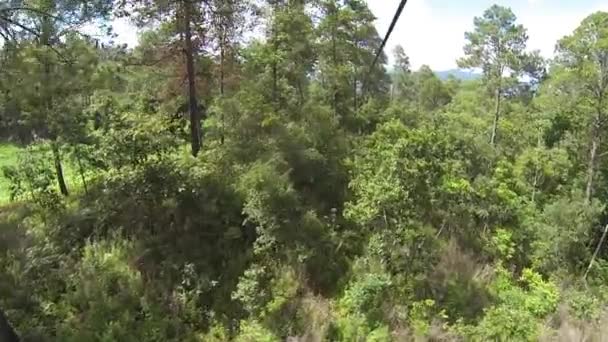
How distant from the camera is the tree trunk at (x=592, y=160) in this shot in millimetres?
11422

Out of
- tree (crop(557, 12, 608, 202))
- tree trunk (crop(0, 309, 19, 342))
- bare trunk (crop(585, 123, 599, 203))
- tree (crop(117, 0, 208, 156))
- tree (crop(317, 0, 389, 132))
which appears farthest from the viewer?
tree (crop(317, 0, 389, 132))

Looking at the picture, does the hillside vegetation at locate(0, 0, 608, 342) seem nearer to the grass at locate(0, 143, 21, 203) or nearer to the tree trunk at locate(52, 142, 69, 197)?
the tree trunk at locate(52, 142, 69, 197)

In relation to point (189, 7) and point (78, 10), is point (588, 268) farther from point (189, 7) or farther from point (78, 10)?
point (78, 10)

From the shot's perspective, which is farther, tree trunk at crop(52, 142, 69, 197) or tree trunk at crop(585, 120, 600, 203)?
tree trunk at crop(585, 120, 600, 203)

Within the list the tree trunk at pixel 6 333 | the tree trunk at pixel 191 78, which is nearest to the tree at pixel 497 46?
the tree trunk at pixel 191 78

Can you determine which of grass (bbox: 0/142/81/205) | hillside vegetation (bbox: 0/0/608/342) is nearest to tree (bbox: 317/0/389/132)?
hillside vegetation (bbox: 0/0/608/342)

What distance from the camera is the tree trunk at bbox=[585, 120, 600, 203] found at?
11.4 metres

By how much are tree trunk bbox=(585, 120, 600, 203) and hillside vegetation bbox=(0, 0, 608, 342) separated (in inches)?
4.0

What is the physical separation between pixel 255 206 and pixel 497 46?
12256 millimetres

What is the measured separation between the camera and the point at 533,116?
1608cm

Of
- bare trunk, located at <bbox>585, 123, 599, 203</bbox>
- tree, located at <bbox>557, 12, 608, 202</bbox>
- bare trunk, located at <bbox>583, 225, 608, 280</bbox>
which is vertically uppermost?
tree, located at <bbox>557, 12, 608, 202</bbox>

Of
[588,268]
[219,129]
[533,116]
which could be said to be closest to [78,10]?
[219,129]

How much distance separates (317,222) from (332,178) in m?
1.32

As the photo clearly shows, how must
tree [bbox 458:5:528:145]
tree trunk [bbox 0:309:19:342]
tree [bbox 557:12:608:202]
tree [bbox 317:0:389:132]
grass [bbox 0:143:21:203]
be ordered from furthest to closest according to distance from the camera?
tree [bbox 458:5:528:145] → tree [bbox 317:0:389:132] → grass [bbox 0:143:21:203] → tree [bbox 557:12:608:202] → tree trunk [bbox 0:309:19:342]
